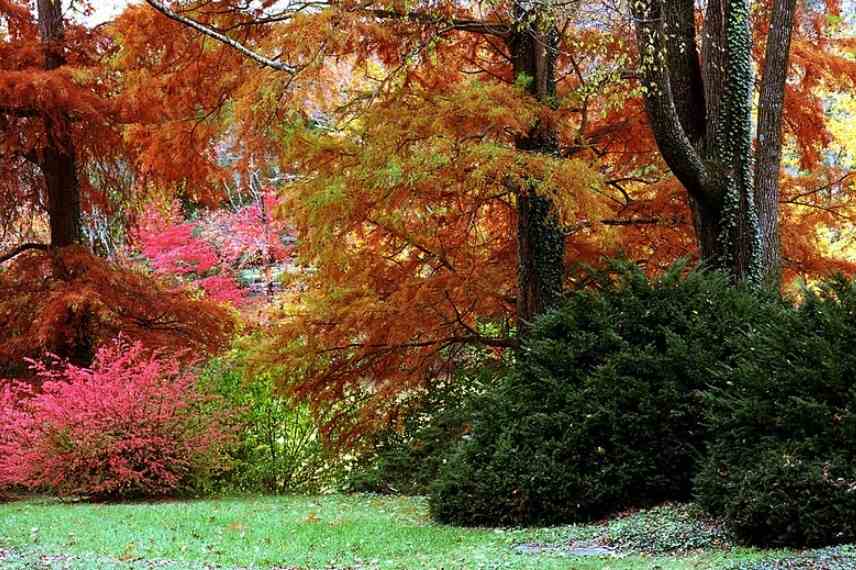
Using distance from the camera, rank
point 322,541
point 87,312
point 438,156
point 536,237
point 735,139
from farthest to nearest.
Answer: point 87,312, point 536,237, point 735,139, point 438,156, point 322,541

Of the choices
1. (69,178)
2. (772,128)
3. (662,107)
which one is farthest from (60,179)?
(772,128)

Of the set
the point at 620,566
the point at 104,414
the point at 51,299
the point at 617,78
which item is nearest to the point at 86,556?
the point at 620,566

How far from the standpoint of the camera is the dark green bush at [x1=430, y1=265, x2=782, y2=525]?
24.9ft

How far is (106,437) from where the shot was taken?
34.3ft

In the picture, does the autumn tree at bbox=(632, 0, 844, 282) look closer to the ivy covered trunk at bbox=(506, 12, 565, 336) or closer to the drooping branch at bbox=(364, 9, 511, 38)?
the ivy covered trunk at bbox=(506, 12, 565, 336)

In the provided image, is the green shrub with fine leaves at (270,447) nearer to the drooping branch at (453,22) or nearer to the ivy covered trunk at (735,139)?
the drooping branch at (453,22)

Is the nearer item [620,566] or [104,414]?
[620,566]

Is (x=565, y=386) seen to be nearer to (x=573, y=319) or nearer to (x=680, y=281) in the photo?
(x=573, y=319)

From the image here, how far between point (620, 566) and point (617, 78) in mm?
4085

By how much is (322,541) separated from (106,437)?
13.9ft

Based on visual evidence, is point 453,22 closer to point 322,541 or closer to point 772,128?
point 772,128

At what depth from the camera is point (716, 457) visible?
258 inches

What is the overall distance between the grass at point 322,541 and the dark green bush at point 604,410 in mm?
341

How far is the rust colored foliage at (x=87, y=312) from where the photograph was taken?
1281 cm
